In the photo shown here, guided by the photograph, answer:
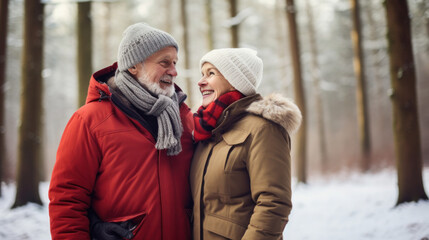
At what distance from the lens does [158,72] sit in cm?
256

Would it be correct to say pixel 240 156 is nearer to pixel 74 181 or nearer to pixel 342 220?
pixel 74 181

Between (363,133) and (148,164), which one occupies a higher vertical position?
(148,164)

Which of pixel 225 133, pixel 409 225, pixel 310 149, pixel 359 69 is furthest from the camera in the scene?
pixel 310 149

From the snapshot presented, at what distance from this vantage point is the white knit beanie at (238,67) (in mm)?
2490

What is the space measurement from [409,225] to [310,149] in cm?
2066

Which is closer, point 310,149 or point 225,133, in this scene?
point 225,133

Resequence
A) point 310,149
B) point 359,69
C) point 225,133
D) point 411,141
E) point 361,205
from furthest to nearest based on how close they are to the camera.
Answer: point 310,149, point 359,69, point 361,205, point 411,141, point 225,133

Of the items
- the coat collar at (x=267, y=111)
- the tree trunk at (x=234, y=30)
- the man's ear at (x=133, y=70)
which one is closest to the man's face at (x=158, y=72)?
the man's ear at (x=133, y=70)

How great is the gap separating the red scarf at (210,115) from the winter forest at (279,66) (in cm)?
44

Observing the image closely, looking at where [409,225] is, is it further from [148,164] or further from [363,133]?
[363,133]

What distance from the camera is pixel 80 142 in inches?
85.9

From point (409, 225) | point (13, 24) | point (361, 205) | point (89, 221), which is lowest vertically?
point (361, 205)

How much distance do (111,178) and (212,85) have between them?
111cm

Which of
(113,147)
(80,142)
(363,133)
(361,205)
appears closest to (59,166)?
(80,142)
